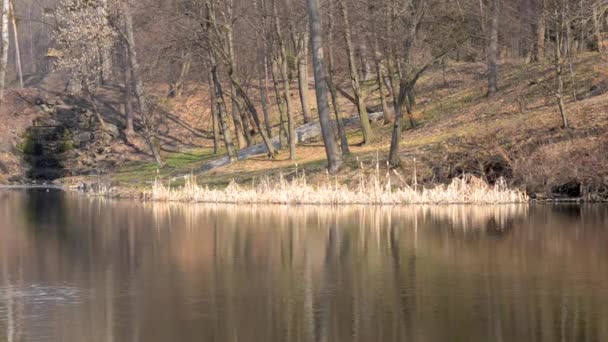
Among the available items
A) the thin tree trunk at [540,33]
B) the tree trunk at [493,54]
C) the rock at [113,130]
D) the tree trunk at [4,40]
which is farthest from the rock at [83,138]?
the thin tree trunk at [540,33]

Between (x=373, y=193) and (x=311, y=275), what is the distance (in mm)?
12879

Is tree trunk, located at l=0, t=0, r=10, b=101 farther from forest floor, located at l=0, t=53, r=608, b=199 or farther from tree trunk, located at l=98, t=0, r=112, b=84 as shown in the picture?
forest floor, located at l=0, t=53, r=608, b=199

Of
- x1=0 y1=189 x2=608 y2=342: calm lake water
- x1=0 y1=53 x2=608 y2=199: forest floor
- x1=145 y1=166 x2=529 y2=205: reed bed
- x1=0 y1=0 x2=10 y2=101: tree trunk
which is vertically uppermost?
x1=0 y1=0 x2=10 y2=101: tree trunk

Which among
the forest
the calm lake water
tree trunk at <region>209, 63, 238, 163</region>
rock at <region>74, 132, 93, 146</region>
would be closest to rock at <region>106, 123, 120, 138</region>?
the forest

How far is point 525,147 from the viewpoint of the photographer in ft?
111

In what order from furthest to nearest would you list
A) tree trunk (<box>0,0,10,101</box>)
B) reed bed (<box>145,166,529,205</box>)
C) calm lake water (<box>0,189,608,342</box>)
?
tree trunk (<box>0,0,10,101</box>)
reed bed (<box>145,166,529,205</box>)
calm lake water (<box>0,189,608,342</box>)

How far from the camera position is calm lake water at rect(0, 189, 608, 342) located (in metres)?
14.3

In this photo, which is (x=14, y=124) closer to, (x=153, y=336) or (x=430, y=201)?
(x=430, y=201)

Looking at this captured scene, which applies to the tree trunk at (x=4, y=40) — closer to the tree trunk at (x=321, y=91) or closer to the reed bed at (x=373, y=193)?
the tree trunk at (x=321, y=91)

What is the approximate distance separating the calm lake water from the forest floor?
86.0 inches

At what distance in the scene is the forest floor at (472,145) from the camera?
32.4 metres

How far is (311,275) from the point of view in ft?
63.0

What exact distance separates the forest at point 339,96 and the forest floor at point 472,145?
9 centimetres

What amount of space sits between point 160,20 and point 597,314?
38.8 metres
